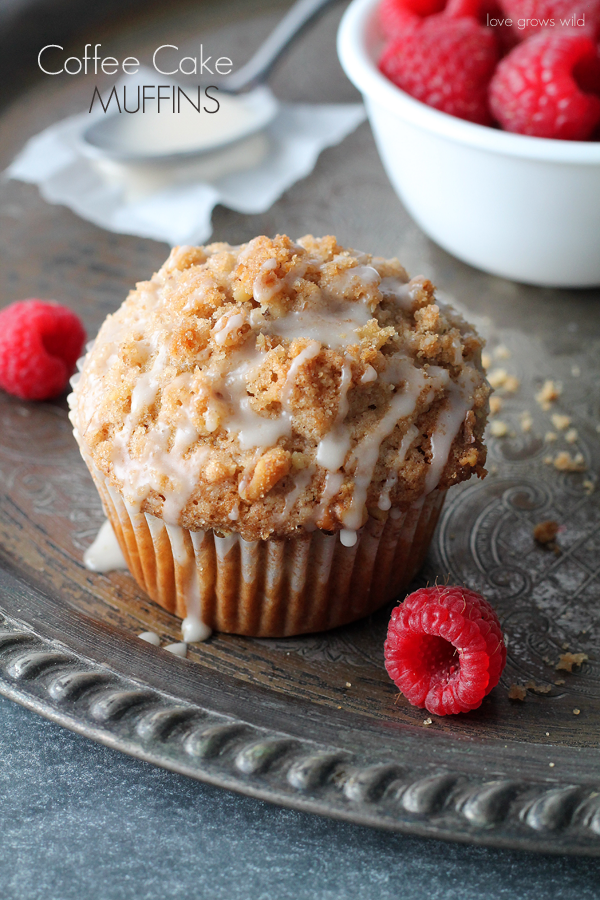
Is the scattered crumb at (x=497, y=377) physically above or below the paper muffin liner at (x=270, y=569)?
below

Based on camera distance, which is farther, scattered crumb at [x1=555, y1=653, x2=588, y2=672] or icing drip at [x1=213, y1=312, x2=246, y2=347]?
scattered crumb at [x1=555, y1=653, x2=588, y2=672]

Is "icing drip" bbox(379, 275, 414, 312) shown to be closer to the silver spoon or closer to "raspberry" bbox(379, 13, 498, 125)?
"raspberry" bbox(379, 13, 498, 125)

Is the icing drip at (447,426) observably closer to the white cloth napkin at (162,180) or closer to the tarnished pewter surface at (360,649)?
the tarnished pewter surface at (360,649)

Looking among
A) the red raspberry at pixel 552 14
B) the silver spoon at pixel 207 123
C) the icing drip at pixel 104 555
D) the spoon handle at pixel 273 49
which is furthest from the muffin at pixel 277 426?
the spoon handle at pixel 273 49

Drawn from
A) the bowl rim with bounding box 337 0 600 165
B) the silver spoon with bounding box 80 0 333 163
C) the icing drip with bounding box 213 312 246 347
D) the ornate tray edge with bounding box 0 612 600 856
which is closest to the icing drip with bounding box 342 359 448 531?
the icing drip with bounding box 213 312 246 347

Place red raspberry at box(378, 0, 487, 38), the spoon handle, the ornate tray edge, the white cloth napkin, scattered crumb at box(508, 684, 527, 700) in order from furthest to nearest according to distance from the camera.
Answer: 1. the spoon handle
2. the white cloth napkin
3. red raspberry at box(378, 0, 487, 38)
4. scattered crumb at box(508, 684, 527, 700)
5. the ornate tray edge

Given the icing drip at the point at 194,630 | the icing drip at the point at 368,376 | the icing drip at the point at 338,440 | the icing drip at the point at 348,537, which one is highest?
the icing drip at the point at 368,376

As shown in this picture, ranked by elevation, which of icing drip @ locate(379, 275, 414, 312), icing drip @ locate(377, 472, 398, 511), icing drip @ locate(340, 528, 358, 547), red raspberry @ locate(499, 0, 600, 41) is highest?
red raspberry @ locate(499, 0, 600, 41)

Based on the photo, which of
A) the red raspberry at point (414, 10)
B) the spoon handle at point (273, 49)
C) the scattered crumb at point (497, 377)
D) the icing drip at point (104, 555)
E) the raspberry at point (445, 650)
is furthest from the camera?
the spoon handle at point (273, 49)
